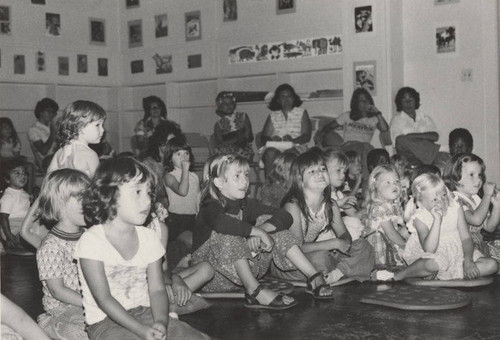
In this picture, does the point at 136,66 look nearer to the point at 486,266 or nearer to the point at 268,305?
the point at 486,266

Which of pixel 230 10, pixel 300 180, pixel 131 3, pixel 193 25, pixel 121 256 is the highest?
pixel 131 3

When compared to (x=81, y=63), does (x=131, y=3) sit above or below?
above

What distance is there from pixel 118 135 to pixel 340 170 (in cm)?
617

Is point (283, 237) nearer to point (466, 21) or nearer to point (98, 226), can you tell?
point (98, 226)

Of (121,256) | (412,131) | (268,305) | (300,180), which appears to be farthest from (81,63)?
(121,256)

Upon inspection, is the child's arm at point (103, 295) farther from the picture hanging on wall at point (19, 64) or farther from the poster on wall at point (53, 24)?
the poster on wall at point (53, 24)

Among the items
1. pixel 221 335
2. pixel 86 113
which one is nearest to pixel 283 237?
pixel 221 335

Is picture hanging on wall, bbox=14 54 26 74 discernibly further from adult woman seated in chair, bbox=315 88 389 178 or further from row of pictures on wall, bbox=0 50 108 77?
adult woman seated in chair, bbox=315 88 389 178

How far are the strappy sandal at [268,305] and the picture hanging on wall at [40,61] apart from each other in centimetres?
673

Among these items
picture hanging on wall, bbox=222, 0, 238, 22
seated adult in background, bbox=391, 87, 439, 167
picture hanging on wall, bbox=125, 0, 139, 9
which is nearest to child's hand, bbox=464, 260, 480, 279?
seated adult in background, bbox=391, 87, 439, 167

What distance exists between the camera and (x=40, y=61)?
30.9 ft

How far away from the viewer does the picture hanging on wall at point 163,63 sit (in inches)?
381

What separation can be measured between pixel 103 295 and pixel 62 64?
770cm

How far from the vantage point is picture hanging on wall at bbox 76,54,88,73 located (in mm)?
9828
